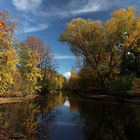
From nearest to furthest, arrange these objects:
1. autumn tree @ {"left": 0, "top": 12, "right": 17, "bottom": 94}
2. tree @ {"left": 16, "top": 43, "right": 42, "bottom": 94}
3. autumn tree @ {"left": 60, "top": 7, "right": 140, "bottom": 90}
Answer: autumn tree @ {"left": 0, "top": 12, "right": 17, "bottom": 94}
autumn tree @ {"left": 60, "top": 7, "right": 140, "bottom": 90}
tree @ {"left": 16, "top": 43, "right": 42, "bottom": 94}

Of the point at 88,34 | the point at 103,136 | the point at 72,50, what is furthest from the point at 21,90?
the point at 103,136

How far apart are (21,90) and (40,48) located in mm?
18266

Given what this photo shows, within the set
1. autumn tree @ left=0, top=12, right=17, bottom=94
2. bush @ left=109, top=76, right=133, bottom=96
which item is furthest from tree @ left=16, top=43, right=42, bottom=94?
autumn tree @ left=0, top=12, right=17, bottom=94

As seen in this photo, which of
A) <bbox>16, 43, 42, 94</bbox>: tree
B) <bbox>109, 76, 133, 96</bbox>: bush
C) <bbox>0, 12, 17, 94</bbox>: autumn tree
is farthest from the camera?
<bbox>16, 43, 42, 94</bbox>: tree

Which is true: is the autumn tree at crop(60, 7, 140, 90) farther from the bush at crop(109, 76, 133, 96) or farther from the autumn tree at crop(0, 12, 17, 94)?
the autumn tree at crop(0, 12, 17, 94)

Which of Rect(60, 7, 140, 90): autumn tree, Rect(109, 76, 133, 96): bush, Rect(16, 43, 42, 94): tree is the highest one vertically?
Rect(60, 7, 140, 90): autumn tree

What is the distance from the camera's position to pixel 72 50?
5334 cm

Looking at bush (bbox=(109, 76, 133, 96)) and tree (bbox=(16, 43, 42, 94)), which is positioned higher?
tree (bbox=(16, 43, 42, 94))

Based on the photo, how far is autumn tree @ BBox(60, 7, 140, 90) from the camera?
48.3 meters

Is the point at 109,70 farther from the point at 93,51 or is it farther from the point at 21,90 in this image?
the point at 21,90

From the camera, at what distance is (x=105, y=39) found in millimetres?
49375

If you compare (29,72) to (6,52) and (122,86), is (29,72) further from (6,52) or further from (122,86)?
(6,52)

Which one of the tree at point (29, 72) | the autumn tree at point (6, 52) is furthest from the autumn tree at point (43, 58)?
the autumn tree at point (6, 52)

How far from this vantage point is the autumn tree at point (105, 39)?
48.3 m
